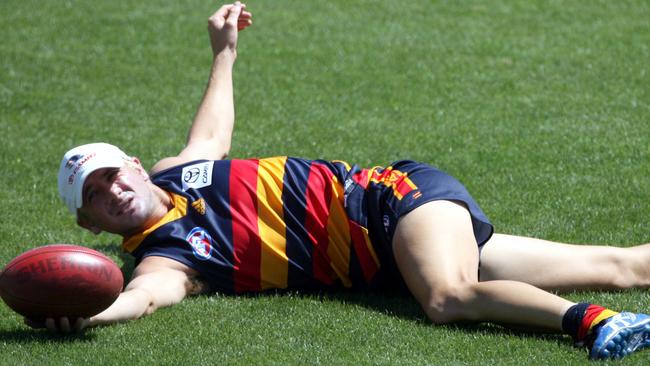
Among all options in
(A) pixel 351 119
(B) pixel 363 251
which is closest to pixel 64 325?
(B) pixel 363 251

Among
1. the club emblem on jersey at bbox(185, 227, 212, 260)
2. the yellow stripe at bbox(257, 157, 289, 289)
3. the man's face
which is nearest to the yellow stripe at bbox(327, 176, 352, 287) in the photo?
the yellow stripe at bbox(257, 157, 289, 289)

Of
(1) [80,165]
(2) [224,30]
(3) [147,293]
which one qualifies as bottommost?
(3) [147,293]

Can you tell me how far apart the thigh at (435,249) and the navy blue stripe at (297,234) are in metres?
0.52

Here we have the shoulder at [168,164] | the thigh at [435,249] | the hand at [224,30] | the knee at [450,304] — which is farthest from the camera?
the hand at [224,30]

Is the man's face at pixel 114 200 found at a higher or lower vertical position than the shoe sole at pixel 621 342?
higher

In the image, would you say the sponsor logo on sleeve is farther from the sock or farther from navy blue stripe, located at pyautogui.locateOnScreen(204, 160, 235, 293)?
the sock

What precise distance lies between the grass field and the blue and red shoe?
0.10 meters

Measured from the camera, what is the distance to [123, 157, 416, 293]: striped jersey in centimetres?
565

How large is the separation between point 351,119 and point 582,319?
15.8ft

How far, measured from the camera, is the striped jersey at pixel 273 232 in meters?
5.65

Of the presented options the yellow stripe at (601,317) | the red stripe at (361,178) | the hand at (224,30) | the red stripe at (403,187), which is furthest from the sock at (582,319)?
the hand at (224,30)

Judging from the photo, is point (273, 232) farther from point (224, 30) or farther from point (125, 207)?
point (224, 30)

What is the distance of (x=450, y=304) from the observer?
5.10 m

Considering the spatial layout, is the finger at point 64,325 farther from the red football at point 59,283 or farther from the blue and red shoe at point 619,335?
the blue and red shoe at point 619,335
